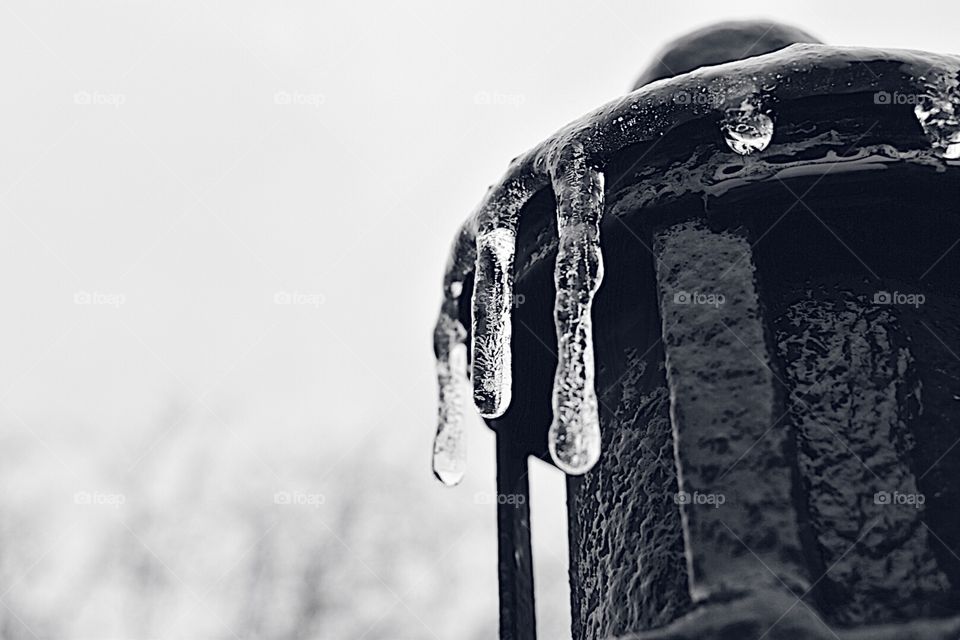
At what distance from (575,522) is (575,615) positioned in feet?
0.65

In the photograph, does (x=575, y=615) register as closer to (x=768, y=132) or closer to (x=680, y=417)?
(x=680, y=417)

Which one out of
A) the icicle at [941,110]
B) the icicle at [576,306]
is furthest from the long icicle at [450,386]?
the icicle at [941,110]

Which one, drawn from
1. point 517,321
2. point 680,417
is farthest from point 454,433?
point 680,417

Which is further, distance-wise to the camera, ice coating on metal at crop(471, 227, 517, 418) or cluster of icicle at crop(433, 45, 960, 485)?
ice coating on metal at crop(471, 227, 517, 418)

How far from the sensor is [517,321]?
2.47m

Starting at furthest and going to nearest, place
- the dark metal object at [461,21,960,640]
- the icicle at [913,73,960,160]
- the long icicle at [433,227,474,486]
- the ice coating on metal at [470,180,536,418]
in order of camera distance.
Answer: the long icicle at [433,227,474,486], the ice coating on metal at [470,180,536,418], the icicle at [913,73,960,160], the dark metal object at [461,21,960,640]

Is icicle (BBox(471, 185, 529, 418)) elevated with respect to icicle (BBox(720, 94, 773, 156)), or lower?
lower

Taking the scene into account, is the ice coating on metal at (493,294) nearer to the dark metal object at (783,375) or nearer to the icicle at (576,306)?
the dark metal object at (783,375)

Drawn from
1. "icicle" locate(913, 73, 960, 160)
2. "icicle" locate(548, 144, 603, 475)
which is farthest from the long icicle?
"icicle" locate(913, 73, 960, 160)

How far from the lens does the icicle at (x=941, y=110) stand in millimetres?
1860

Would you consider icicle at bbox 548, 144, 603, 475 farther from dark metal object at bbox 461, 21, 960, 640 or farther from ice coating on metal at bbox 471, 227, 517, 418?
ice coating on metal at bbox 471, 227, 517, 418

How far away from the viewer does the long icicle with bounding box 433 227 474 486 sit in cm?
258

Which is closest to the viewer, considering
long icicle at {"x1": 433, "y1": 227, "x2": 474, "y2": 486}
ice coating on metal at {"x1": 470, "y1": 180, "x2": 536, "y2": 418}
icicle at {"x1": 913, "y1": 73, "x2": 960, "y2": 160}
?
icicle at {"x1": 913, "y1": 73, "x2": 960, "y2": 160}

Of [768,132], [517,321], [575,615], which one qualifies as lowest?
[575,615]
